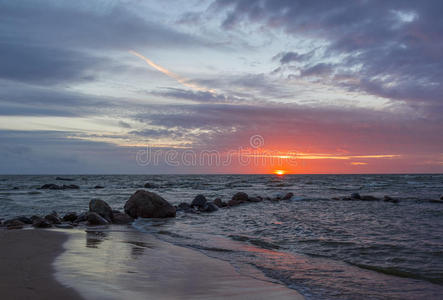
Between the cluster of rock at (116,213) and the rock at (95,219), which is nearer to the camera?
the cluster of rock at (116,213)

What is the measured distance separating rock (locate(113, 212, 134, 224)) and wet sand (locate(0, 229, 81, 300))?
13.5ft

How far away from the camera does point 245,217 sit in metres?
14.7

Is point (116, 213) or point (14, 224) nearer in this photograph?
point (14, 224)

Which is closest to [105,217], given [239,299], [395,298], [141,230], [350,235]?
[141,230]

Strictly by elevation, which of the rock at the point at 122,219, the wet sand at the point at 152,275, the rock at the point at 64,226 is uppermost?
the wet sand at the point at 152,275

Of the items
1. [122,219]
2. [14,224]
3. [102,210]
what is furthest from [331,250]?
[14,224]

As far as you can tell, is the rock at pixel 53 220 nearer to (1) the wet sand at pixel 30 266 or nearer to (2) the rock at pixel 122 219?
(2) the rock at pixel 122 219

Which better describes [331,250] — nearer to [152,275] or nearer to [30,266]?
[152,275]

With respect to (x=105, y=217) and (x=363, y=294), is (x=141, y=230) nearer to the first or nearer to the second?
(x=105, y=217)

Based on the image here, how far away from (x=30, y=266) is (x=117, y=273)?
65.8 inches

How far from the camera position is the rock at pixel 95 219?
41.2 ft

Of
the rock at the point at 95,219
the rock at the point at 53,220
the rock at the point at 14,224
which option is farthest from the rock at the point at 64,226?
the rock at the point at 14,224

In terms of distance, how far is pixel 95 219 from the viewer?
41.4 feet

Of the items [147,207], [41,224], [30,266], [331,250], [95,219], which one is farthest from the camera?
[147,207]
